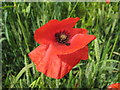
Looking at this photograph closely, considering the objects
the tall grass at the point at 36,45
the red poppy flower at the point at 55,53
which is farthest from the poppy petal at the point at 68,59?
the tall grass at the point at 36,45

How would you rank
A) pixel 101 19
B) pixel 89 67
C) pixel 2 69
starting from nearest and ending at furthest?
pixel 89 67
pixel 2 69
pixel 101 19

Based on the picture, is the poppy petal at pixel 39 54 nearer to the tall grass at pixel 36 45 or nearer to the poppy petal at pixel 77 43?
the poppy petal at pixel 77 43

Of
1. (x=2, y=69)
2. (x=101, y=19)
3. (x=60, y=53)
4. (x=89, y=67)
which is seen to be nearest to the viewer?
(x=60, y=53)

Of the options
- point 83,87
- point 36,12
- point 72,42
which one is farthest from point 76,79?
point 36,12

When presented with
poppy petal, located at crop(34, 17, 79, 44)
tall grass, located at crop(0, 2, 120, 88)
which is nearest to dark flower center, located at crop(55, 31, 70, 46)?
poppy petal, located at crop(34, 17, 79, 44)

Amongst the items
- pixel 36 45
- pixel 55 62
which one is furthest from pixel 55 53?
pixel 36 45

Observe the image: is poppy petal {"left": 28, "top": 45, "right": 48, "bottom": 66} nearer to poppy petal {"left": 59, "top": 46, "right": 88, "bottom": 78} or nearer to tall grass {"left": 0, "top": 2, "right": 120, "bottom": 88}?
poppy petal {"left": 59, "top": 46, "right": 88, "bottom": 78}

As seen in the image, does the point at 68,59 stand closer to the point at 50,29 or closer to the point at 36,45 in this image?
the point at 50,29

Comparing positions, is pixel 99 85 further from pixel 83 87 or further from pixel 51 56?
pixel 51 56
